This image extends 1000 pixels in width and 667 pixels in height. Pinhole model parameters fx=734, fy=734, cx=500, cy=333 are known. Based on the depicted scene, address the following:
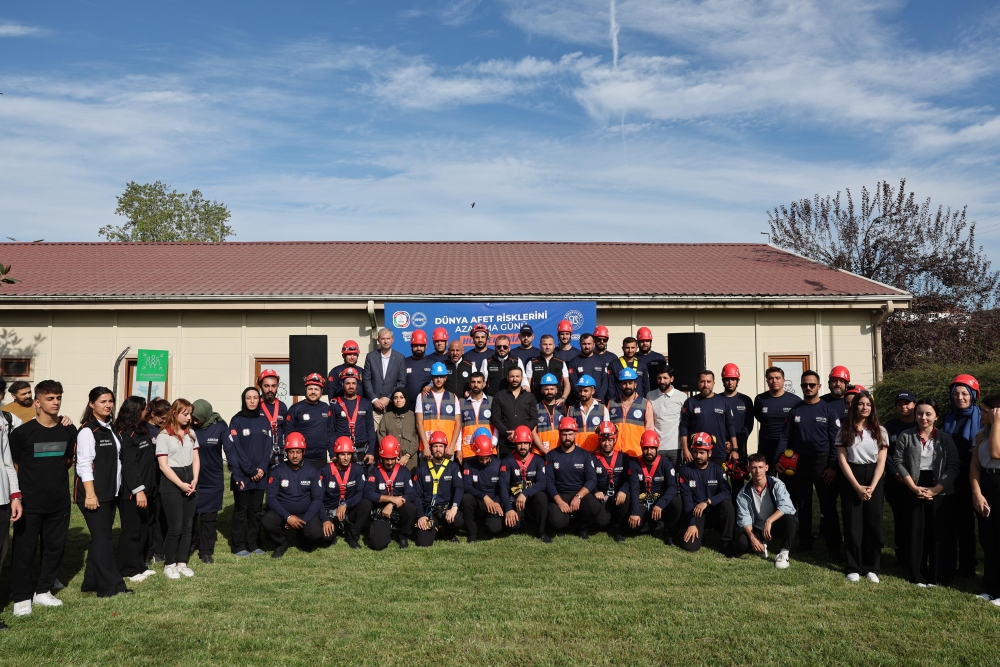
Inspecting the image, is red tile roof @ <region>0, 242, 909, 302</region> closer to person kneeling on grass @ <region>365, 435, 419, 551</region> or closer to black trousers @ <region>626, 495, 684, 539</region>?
person kneeling on grass @ <region>365, 435, 419, 551</region>

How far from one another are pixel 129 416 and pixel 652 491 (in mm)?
5200

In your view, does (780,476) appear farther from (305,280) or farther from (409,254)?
(409,254)

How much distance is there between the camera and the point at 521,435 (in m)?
7.89

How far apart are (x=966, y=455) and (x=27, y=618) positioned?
24.8 ft

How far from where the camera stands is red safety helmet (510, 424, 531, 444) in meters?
7.88

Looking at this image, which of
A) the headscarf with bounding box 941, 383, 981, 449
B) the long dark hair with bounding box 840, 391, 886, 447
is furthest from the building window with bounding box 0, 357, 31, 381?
the headscarf with bounding box 941, 383, 981, 449

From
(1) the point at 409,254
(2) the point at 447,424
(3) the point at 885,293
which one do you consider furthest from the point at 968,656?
(1) the point at 409,254

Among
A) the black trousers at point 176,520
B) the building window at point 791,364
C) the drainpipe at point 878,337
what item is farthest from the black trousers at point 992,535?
the drainpipe at point 878,337

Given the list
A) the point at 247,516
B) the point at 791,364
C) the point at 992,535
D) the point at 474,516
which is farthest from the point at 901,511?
the point at 791,364

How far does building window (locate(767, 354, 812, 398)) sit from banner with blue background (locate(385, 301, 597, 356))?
369 cm

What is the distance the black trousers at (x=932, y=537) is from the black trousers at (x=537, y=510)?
3.38 meters

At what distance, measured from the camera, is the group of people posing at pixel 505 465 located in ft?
19.2

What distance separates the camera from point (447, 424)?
8.31 m

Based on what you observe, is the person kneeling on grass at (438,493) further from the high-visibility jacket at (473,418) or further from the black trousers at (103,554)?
the black trousers at (103,554)
